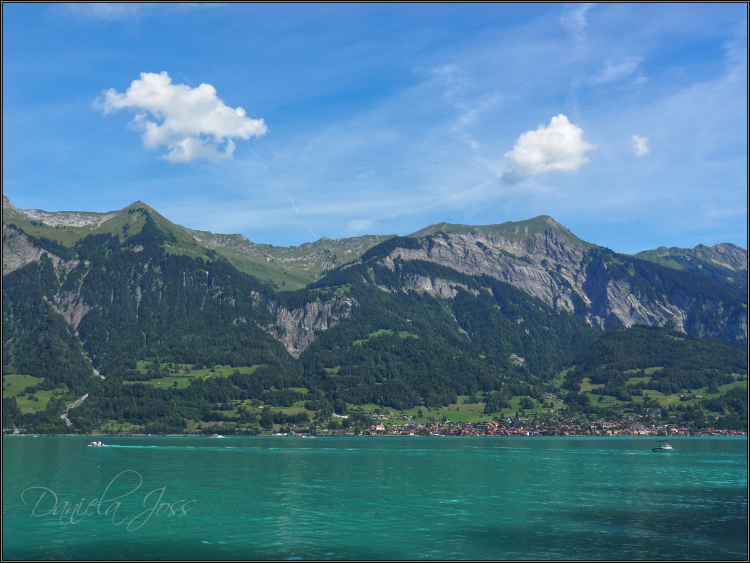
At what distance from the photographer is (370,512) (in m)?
70.1

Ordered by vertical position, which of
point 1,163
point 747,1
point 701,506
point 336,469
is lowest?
point 336,469

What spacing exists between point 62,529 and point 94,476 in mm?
51438

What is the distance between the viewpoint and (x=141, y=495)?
3285 inches

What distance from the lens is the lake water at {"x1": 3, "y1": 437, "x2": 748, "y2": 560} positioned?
5109 cm

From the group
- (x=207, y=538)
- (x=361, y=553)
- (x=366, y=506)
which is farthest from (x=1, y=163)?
(x=366, y=506)

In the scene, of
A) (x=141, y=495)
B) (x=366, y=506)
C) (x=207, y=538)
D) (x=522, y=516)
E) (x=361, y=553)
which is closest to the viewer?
(x=361, y=553)

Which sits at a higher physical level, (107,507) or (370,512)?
(370,512)

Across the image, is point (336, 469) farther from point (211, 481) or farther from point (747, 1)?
point (747, 1)

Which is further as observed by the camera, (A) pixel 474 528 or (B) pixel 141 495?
(B) pixel 141 495

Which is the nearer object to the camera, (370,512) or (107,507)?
(370,512)

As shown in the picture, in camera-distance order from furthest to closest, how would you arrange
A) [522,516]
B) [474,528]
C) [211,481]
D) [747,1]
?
[211,481] < [522,516] < [474,528] < [747,1]

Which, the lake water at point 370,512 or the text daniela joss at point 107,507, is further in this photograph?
the text daniela joss at point 107,507

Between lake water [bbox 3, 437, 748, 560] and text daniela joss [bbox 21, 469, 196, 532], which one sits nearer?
lake water [bbox 3, 437, 748, 560]

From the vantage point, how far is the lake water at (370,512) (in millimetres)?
51094
